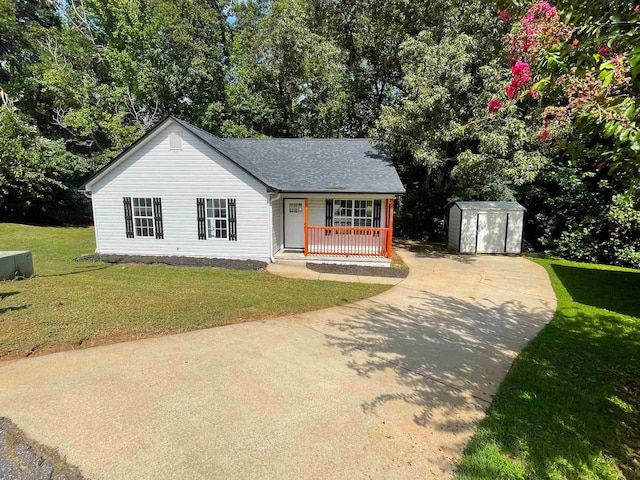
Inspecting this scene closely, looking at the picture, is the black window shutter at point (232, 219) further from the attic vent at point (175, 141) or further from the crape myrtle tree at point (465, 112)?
the crape myrtle tree at point (465, 112)

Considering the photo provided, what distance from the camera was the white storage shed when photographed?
14.9 m

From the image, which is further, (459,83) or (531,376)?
(459,83)

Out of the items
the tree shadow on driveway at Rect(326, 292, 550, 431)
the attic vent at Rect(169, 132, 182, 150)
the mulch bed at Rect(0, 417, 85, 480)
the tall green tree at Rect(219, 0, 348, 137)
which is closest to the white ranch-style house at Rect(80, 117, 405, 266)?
the attic vent at Rect(169, 132, 182, 150)

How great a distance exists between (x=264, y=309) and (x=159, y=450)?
13.1ft

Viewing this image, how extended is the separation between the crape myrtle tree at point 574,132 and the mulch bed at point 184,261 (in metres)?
8.72

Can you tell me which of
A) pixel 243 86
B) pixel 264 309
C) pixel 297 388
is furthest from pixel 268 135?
pixel 297 388

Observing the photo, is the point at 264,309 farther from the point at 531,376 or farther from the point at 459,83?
the point at 459,83

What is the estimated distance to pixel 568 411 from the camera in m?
3.90

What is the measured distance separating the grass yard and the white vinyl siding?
1.58 m

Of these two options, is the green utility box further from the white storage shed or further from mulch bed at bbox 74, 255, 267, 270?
the white storage shed

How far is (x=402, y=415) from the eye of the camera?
3.73 meters

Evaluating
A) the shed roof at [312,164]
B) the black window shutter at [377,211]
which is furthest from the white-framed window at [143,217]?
the black window shutter at [377,211]

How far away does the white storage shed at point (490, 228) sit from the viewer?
14.9 meters

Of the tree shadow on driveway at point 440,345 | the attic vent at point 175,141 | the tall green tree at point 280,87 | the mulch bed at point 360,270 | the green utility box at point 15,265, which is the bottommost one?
the tree shadow on driveway at point 440,345
